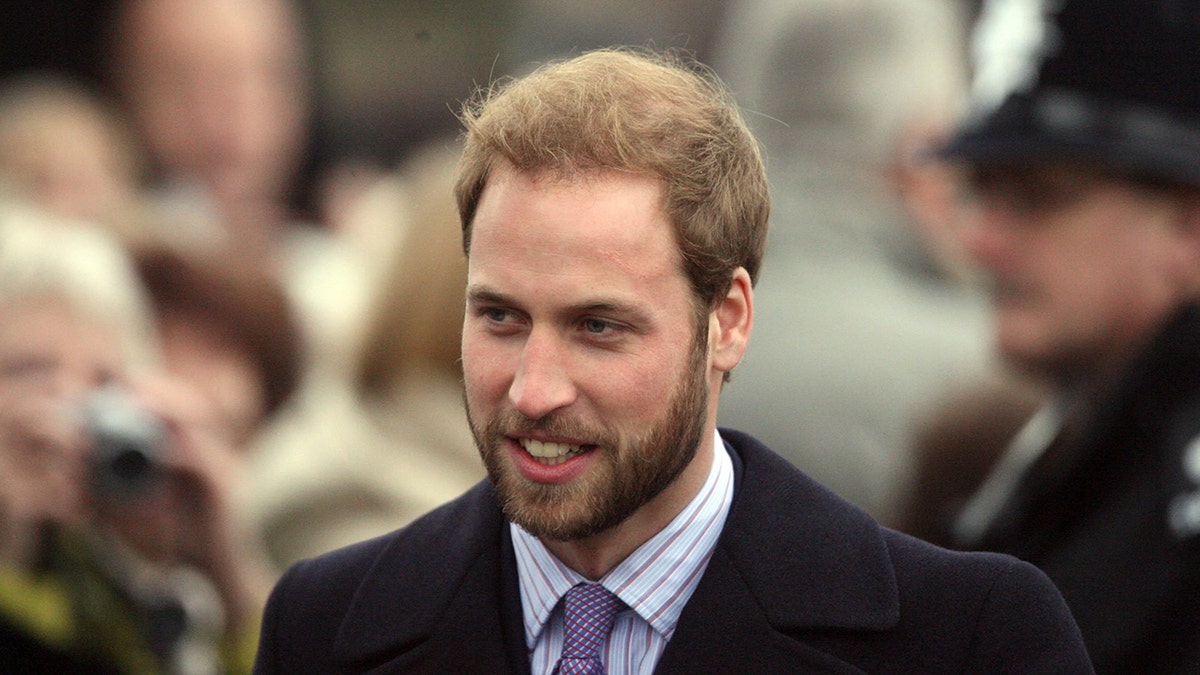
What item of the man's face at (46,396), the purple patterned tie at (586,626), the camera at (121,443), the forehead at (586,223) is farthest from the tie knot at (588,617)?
the man's face at (46,396)

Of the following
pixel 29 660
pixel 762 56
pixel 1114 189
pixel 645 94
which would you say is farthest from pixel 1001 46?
pixel 29 660

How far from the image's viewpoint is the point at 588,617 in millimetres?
2412

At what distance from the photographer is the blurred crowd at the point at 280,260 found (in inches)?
225

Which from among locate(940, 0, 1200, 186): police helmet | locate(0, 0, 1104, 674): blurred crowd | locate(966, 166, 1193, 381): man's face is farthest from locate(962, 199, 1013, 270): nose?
locate(0, 0, 1104, 674): blurred crowd

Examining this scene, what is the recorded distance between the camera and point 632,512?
7.80 feet

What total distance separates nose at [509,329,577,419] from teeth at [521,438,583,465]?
0.22 ft

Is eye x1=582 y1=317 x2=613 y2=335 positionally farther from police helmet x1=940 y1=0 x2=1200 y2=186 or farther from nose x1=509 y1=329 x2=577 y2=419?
police helmet x1=940 y1=0 x2=1200 y2=186

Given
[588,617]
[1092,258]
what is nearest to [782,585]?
[588,617]

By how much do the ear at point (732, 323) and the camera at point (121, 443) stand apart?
3837 millimetres

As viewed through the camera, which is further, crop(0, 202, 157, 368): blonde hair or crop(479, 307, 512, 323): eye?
crop(0, 202, 157, 368): blonde hair

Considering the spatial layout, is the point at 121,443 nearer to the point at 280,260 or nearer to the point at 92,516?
the point at 92,516

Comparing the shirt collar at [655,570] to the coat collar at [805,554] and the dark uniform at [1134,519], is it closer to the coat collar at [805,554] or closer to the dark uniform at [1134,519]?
the coat collar at [805,554]

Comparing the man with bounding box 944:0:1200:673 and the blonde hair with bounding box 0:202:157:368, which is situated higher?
the man with bounding box 944:0:1200:673

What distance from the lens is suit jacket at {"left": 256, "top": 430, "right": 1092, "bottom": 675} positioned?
7.72 feet
